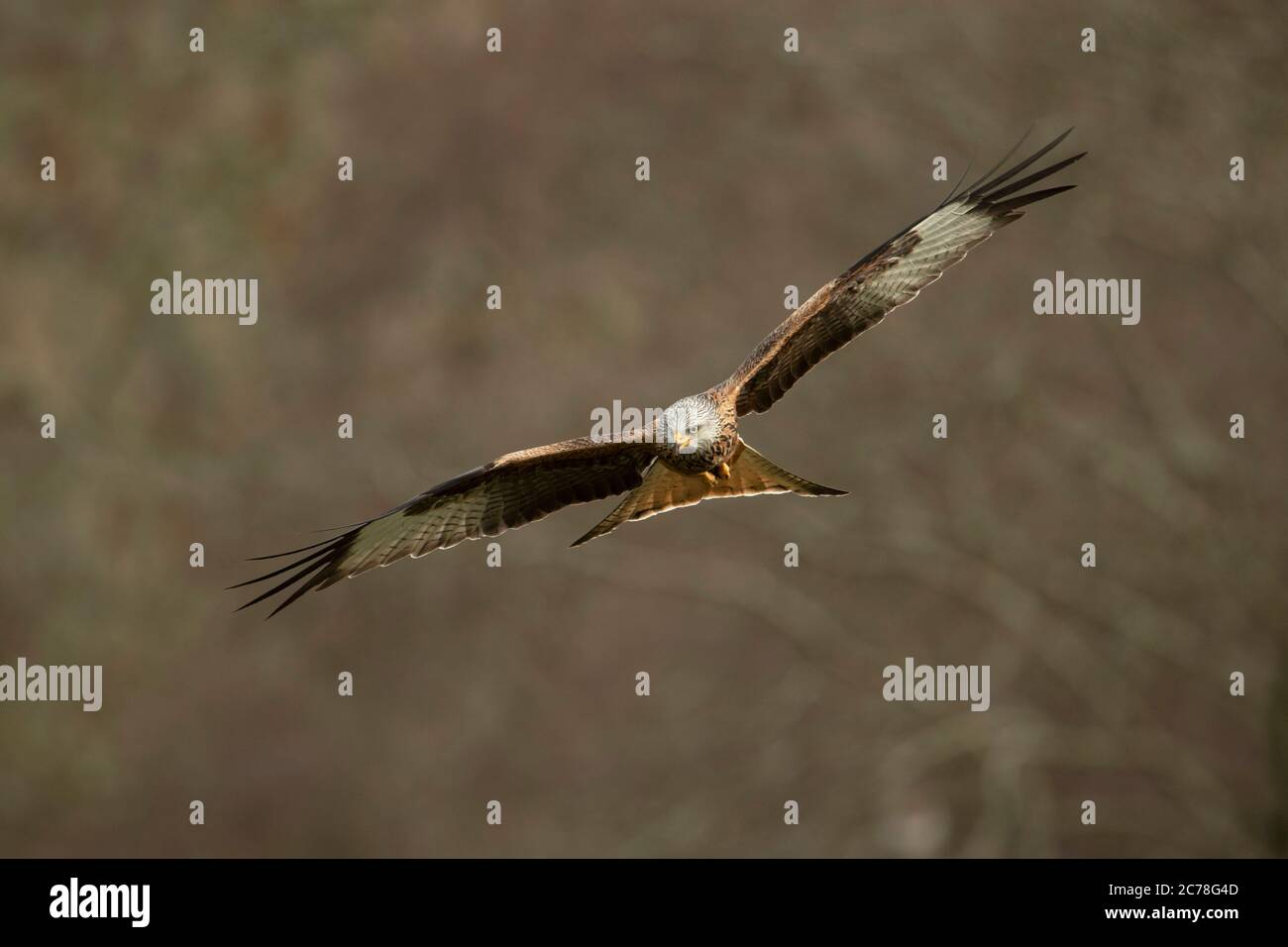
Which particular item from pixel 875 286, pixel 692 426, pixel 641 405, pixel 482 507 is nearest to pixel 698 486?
pixel 692 426

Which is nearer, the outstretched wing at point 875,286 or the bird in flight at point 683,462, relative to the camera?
the bird in flight at point 683,462

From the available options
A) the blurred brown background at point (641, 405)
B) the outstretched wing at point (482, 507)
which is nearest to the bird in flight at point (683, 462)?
the outstretched wing at point (482, 507)

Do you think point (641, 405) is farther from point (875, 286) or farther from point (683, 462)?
point (683, 462)

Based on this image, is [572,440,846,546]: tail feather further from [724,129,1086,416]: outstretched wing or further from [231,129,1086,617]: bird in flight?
[724,129,1086,416]: outstretched wing

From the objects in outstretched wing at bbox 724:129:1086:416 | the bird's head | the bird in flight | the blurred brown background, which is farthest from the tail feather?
the blurred brown background

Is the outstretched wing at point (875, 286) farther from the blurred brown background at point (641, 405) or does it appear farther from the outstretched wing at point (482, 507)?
the blurred brown background at point (641, 405)
